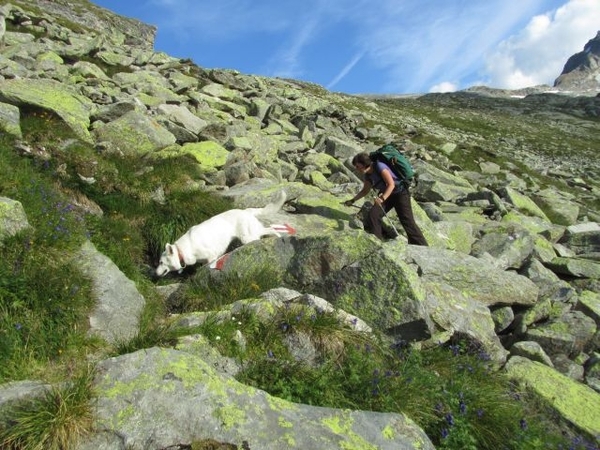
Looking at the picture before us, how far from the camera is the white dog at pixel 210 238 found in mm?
7957

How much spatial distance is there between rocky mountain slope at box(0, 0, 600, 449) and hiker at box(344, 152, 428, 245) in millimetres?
Result: 724

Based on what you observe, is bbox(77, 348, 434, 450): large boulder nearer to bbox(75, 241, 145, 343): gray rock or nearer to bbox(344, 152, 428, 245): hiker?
bbox(75, 241, 145, 343): gray rock

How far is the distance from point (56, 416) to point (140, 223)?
6460 millimetres

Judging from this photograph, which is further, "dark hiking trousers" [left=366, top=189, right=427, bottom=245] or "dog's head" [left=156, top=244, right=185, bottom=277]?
"dark hiking trousers" [left=366, top=189, right=427, bottom=245]

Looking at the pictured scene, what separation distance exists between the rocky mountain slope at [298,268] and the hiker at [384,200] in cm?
72

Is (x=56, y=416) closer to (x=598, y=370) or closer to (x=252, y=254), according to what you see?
(x=252, y=254)

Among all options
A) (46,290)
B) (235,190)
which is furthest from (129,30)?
(46,290)

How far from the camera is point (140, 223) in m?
9.27

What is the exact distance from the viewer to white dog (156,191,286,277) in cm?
796

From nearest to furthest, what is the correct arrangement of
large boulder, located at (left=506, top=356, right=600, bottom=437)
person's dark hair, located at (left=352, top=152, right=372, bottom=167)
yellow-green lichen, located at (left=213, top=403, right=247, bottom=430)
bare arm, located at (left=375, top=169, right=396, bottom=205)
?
yellow-green lichen, located at (left=213, top=403, right=247, bottom=430) < large boulder, located at (left=506, top=356, right=600, bottom=437) < bare arm, located at (left=375, top=169, right=396, bottom=205) < person's dark hair, located at (left=352, top=152, right=372, bottom=167)

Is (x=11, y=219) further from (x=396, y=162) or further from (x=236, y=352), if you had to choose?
(x=396, y=162)

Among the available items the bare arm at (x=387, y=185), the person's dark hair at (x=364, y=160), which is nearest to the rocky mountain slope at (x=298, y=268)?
the bare arm at (x=387, y=185)

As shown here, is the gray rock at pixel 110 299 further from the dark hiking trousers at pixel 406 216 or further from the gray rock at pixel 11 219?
the dark hiking trousers at pixel 406 216

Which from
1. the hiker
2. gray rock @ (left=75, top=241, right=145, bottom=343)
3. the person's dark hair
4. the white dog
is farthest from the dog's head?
the person's dark hair
